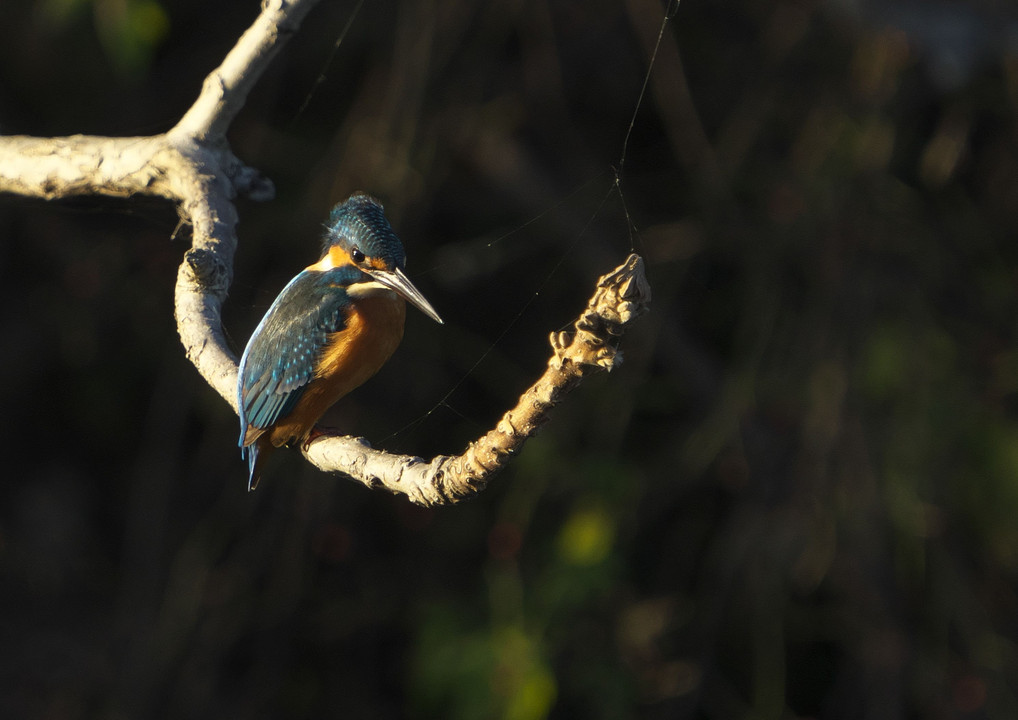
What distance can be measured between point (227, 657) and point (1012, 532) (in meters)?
2.75

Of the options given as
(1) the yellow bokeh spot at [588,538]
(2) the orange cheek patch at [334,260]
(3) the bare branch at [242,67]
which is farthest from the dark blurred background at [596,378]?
(3) the bare branch at [242,67]

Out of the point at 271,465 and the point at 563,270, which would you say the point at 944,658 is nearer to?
the point at 563,270

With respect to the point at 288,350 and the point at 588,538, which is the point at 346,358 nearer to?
the point at 288,350

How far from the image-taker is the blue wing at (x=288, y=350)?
6.09 feet

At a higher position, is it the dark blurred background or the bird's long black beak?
the bird's long black beak

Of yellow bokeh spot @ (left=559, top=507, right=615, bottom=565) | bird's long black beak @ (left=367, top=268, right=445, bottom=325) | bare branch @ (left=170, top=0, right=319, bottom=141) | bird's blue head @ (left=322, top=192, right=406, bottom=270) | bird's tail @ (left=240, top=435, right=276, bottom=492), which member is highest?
bare branch @ (left=170, top=0, right=319, bottom=141)

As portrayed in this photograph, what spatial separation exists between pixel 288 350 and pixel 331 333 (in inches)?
3.7

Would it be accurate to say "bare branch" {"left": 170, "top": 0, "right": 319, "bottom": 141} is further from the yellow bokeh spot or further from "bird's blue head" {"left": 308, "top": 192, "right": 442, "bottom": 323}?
the yellow bokeh spot

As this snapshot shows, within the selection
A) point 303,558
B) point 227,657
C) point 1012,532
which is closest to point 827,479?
point 1012,532

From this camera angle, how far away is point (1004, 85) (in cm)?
322

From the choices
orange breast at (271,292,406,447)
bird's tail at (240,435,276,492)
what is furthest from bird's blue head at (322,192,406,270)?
bird's tail at (240,435,276,492)

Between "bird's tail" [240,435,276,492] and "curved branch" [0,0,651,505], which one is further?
"bird's tail" [240,435,276,492]

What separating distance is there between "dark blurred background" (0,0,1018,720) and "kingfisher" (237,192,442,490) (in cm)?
101

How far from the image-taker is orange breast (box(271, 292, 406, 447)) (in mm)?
1937
